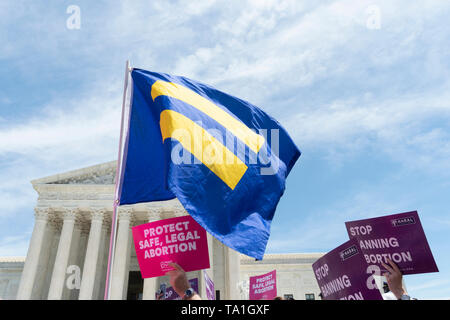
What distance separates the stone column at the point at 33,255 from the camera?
2974 cm

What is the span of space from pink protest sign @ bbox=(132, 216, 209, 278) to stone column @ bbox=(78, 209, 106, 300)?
86.0ft

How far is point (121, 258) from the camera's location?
31484mm

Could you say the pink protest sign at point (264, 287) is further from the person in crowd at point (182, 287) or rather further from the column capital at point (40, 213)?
the column capital at point (40, 213)

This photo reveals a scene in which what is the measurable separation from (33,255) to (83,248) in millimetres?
6493

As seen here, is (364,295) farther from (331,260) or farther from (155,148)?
(155,148)

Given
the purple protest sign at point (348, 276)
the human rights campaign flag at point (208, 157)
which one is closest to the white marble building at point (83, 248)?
the human rights campaign flag at point (208, 157)

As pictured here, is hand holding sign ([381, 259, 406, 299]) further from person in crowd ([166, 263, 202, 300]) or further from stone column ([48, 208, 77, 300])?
stone column ([48, 208, 77, 300])

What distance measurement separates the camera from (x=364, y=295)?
551cm

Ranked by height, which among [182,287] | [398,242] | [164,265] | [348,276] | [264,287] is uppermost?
[264,287]

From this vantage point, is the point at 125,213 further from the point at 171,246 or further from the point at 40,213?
the point at 171,246

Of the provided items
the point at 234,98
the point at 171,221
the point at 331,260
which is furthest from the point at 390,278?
the point at 234,98

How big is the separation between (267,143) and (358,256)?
3082 mm

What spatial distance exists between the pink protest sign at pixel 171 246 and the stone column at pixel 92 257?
86.0 feet

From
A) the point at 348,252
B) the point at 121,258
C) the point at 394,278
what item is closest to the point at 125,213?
the point at 121,258
